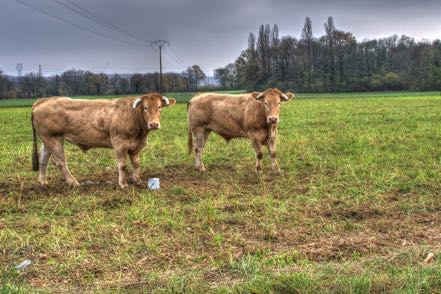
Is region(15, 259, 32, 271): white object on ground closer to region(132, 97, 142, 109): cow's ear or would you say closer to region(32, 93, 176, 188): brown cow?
region(32, 93, 176, 188): brown cow

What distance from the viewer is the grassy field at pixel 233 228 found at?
A: 4.83 meters

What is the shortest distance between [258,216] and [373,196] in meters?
2.31

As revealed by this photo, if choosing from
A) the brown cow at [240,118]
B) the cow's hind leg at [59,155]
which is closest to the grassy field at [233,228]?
the cow's hind leg at [59,155]

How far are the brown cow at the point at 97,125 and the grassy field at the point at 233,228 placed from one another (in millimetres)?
741

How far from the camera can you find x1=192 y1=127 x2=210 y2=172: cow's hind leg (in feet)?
38.7

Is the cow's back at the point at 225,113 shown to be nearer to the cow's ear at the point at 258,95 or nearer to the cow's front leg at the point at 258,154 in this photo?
the cow's ear at the point at 258,95

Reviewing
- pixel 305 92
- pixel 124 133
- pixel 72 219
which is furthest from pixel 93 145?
pixel 305 92

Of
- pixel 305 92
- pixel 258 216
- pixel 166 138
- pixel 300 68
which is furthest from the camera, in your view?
pixel 300 68

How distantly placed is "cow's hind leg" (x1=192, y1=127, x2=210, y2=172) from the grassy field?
0.34 metres

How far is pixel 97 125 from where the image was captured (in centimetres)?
985

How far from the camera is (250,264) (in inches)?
207

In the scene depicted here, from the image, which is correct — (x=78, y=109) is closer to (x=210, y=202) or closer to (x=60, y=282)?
(x=210, y=202)

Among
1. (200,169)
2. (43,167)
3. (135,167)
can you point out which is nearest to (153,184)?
(135,167)

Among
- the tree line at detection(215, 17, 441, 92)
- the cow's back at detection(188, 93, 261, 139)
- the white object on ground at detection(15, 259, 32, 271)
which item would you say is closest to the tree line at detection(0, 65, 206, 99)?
the tree line at detection(215, 17, 441, 92)
